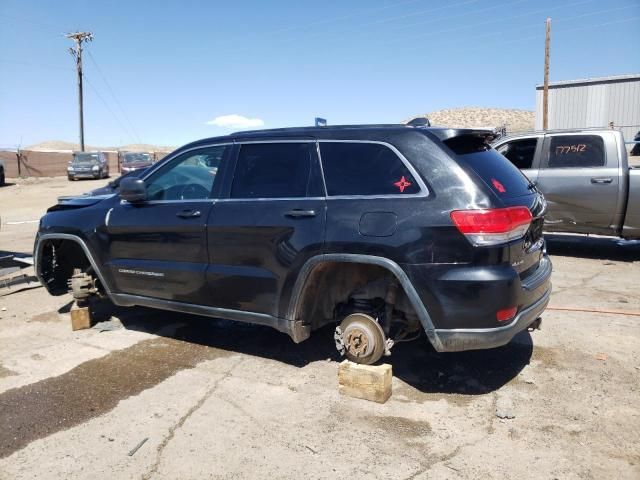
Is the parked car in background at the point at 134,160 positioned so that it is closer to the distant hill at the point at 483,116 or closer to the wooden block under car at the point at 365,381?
the wooden block under car at the point at 365,381

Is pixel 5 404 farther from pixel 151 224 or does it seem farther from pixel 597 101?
pixel 597 101

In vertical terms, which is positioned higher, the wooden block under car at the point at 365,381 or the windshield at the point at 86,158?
the windshield at the point at 86,158

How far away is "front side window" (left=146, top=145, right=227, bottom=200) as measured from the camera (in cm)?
450

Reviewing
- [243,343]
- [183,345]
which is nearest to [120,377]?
[183,345]

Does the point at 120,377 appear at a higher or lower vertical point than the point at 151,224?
lower

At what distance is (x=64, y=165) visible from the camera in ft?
119

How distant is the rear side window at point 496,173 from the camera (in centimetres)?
353

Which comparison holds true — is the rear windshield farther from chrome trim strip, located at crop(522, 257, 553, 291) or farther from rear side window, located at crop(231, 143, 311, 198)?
rear side window, located at crop(231, 143, 311, 198)

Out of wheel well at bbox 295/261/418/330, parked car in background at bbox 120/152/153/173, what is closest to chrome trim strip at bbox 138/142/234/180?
wheel well at bbox 295/261/418/330

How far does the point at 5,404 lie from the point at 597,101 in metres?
37.5

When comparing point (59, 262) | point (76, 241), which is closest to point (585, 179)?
point (76, 241)

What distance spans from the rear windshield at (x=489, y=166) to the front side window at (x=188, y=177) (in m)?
1.94

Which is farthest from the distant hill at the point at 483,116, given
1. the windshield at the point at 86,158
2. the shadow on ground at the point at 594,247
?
the shadow on ground at the point at 594,247

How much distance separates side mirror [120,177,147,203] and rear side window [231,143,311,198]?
883mm
